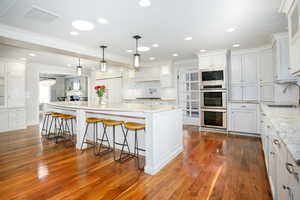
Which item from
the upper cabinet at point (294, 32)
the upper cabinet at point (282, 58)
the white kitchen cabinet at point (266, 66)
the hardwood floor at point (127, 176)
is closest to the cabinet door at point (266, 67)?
the white kitchen cabinet at point (266, 66)

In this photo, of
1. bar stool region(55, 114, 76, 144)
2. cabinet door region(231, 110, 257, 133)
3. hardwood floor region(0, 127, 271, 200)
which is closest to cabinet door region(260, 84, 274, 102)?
cabinet door region(231, 110, 257, 133)

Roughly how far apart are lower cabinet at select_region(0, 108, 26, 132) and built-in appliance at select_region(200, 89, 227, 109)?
20.6ft

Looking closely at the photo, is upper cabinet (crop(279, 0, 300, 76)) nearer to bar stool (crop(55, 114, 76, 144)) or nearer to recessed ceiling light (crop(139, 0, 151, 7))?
recessed ceiling light (crop(139, 0, 151, 7))

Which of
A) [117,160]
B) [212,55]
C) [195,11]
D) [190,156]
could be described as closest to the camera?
[195,11]

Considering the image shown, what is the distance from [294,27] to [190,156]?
7.99 ft

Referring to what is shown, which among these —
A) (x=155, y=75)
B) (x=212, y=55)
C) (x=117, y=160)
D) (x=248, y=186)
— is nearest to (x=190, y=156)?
(x=248, y=186)

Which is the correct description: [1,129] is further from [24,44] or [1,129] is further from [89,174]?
[89,174]

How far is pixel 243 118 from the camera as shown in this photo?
4.27 metres

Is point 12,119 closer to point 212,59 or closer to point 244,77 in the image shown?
point 212,59

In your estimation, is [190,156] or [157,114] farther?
[190,156]

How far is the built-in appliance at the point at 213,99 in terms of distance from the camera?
450 centimetres

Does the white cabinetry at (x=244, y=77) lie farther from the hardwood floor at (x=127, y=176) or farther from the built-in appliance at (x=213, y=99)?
the hardwood floor at (x=127, y=176)

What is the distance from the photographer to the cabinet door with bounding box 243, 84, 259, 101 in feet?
14.4

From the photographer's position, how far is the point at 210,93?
473cm
